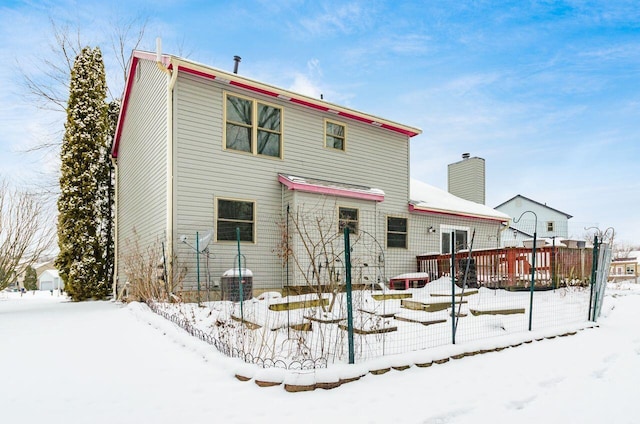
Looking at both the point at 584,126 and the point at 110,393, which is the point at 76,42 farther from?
the point at 584,126

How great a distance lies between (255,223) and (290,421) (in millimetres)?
6614

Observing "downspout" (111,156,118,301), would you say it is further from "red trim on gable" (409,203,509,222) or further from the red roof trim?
"red trim on gable" (409,203,509,222)

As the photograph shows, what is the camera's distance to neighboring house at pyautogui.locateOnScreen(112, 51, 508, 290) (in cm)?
869

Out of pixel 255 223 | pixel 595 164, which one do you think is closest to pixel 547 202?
pixel 595 164

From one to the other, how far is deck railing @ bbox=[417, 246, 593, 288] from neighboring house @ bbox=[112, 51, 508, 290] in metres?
2.20

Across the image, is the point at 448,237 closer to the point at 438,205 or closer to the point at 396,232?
the point at 438,205

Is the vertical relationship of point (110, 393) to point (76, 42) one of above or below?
below

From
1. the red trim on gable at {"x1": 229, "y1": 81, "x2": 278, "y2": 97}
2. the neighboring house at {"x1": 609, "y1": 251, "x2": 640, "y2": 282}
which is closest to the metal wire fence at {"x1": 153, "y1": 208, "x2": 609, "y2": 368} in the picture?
the red trim on gable at {"x1": 229, "y1": 81, "x2": 278, "y2": 97}

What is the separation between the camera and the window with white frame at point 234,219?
9.06 meters

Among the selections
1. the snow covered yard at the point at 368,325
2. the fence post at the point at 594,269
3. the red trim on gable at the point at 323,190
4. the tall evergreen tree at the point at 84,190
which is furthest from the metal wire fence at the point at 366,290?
the tall evergreen tree at the point at 84,190

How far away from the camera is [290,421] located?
122 inches

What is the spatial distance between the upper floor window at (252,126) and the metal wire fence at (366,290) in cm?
174

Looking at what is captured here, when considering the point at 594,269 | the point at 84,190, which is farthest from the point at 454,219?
the point at 84,190

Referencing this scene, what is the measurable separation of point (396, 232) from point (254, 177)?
15.7 ft
